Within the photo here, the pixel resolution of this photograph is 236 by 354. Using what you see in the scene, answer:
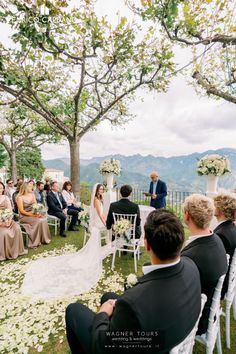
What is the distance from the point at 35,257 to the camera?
213 inches

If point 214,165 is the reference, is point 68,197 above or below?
below

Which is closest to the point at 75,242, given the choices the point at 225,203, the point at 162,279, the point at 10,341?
the point at 10,341

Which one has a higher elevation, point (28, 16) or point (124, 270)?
point (28, 16)

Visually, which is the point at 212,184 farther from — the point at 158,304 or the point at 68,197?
the point at 68,197

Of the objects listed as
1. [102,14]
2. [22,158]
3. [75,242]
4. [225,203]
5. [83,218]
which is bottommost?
[75,242]

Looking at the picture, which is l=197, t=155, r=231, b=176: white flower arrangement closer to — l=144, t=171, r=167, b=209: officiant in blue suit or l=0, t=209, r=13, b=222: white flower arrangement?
l=144, t=171, r=167, b=209: officiant in blue suit

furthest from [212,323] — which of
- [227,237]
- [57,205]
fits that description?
[57,205]

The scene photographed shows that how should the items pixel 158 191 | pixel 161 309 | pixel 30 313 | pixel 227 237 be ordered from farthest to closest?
pixel 158 191
pixel 30 313
pixel 227 237
pixel 161 309

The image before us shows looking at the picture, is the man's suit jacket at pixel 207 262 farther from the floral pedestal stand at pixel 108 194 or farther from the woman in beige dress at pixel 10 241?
the floral pedestal stand at pixel 108 194

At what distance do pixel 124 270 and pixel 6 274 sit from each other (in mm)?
2540

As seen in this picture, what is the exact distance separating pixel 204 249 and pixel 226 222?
3.04ft

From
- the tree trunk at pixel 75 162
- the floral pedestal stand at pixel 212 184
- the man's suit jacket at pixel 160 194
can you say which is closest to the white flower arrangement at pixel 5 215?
the man's suit jacket at pixel 160 194

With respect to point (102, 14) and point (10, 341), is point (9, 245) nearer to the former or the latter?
point (10, 341)

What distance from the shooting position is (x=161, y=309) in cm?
121
